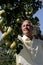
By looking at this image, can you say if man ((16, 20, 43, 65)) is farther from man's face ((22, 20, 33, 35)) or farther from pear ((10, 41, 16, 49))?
pear ((10, 41, 16, 49))

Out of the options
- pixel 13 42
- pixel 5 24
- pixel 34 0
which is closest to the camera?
pixel 13 42

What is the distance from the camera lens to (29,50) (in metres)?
3.38

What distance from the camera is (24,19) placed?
143 inches

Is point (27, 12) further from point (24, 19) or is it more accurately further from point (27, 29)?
point (27, 29)

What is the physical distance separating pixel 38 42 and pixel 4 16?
1.72 feet

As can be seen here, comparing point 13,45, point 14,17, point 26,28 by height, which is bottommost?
point 13,45

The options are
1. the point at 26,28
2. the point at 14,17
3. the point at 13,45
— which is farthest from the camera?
the point at 14,17

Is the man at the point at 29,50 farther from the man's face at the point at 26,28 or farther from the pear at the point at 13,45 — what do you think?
the pear at the point at 13,45

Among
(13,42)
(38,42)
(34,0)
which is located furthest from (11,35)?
(34,0)

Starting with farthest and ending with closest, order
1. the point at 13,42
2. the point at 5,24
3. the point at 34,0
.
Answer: the point at 34,0 < the point at 5,24 < the point at 13,42

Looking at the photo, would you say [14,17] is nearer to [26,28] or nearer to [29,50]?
[26,28]

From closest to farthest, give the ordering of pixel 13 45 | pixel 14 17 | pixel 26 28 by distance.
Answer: pixel 13 45
pixel 26 28
pixel 14 17

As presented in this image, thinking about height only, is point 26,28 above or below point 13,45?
above

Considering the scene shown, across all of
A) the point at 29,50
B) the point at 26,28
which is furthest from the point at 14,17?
the point at 29,50
